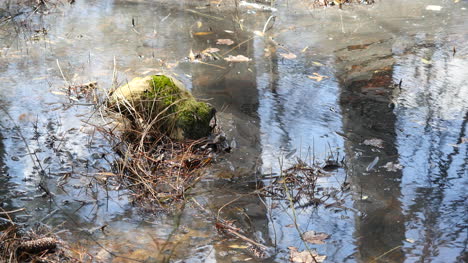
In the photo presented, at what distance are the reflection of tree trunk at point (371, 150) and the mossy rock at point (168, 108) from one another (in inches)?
54.5

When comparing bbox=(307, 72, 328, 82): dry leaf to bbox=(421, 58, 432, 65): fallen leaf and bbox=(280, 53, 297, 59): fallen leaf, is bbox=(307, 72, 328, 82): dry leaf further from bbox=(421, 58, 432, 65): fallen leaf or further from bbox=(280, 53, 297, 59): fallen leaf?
bbox=(421, 58, 432, 65): fallen leaf

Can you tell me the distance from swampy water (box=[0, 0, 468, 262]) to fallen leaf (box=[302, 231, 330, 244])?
51 millimetres

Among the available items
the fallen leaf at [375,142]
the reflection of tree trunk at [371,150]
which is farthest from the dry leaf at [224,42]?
the fallen leaf at [375,142]

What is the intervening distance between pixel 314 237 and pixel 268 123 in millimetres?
1848

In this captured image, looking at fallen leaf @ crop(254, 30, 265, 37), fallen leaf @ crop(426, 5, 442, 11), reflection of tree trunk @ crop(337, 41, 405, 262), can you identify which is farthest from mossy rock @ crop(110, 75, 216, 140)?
fallen leaf @ crop(426, 5, 442, 11)

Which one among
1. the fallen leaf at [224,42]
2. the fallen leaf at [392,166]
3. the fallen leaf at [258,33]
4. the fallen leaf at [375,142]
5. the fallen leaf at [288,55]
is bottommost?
the fallen leaf at [392,166]

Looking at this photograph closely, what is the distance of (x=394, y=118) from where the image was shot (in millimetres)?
5391

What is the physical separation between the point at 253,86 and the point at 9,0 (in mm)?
5531

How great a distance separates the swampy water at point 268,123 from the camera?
3689mm

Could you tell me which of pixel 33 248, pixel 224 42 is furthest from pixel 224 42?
pixel 33 248

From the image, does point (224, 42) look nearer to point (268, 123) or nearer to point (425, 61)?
point (268, 123)

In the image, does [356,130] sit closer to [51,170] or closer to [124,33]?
[51,170]

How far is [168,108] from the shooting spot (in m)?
4.91

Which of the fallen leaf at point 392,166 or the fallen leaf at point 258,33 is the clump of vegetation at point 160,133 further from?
the fallen leaf at point 258,33
